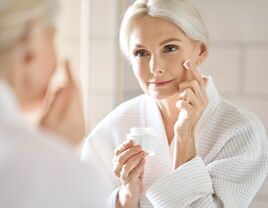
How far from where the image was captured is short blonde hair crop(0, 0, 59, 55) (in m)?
0.33

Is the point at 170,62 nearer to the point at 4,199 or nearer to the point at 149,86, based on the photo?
the point at 149,86

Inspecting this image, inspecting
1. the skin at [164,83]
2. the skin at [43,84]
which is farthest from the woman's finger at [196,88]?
the skin at [43,84]

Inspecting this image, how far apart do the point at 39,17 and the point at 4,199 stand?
0.46 feet

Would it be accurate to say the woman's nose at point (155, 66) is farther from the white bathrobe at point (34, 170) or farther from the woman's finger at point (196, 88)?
the white bathrobe at point (34, 170)

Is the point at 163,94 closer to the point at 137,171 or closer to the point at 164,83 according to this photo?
the point at 164,83

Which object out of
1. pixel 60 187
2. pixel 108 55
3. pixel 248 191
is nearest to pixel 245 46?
pixel 108 55

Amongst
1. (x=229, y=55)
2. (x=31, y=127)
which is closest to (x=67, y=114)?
(x=31, y=127)

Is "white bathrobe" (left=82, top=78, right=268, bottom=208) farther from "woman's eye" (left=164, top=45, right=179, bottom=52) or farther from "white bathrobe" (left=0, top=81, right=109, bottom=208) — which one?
"white bathrobe" (left=0, top=81, right=109, bottom=208)

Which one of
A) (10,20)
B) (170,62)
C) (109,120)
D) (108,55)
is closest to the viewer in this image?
(10,20)

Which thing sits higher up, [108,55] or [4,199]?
[108,55]

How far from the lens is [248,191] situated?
0.87 metres

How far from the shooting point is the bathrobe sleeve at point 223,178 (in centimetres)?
83

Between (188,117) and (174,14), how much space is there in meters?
0.17

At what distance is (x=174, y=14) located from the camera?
0.84 m
